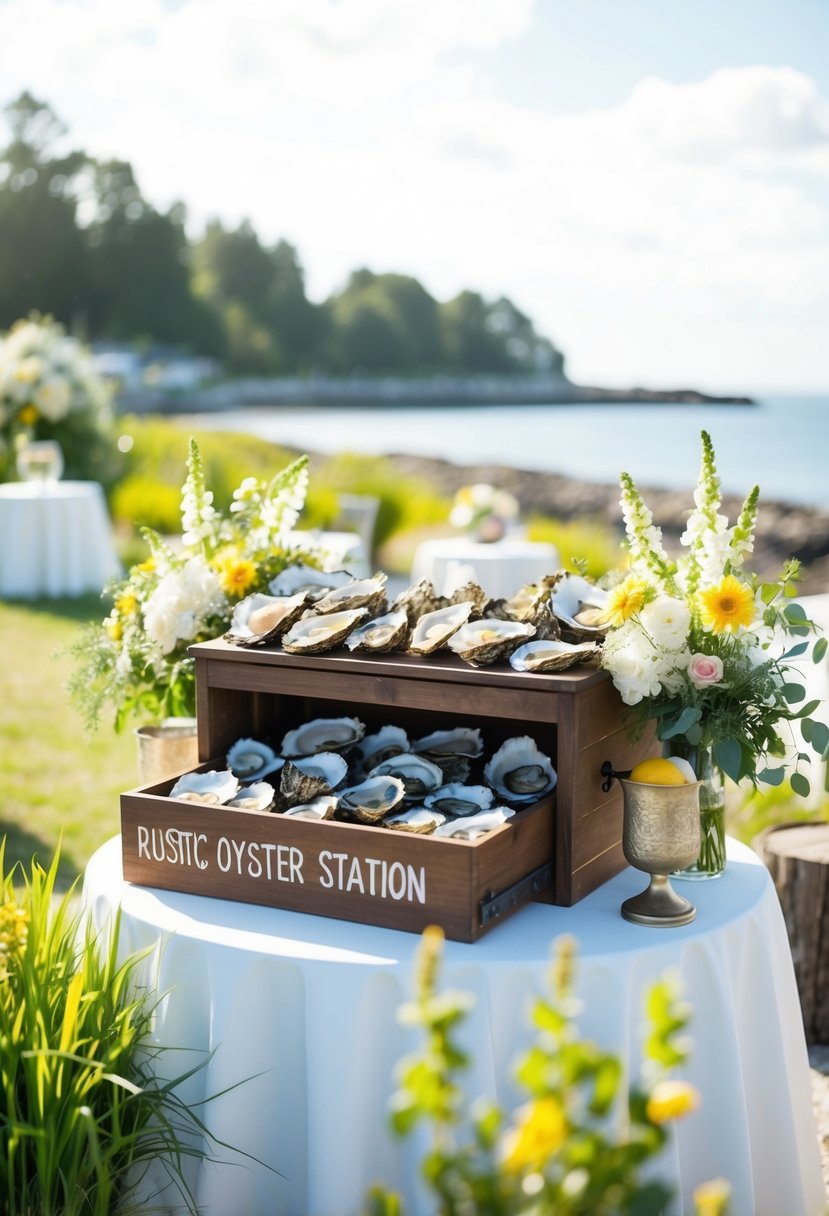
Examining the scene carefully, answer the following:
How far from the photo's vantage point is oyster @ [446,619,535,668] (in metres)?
1.81

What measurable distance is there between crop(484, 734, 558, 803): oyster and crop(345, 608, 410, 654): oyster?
9.7 inches

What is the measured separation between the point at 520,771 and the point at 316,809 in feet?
1.12

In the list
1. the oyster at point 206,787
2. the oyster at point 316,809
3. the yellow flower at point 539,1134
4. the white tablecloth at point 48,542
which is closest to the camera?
the yellow flower at point 539,1134

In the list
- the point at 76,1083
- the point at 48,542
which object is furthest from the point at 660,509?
the point at 76,1083

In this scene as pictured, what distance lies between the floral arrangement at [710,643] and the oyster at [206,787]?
0.65 m

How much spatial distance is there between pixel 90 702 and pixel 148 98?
38.4m

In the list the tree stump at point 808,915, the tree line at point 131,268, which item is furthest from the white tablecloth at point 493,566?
the tree line at point 131,268

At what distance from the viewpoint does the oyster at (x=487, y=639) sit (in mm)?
1806

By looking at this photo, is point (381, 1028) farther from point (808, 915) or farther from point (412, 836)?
point (808, 915)

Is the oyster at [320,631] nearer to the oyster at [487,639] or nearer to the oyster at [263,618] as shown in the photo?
the oyster at [263,618]

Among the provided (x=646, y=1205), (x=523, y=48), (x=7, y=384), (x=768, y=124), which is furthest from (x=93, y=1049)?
(x=768, y=124)

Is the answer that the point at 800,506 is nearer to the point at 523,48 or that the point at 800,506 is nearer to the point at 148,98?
the point at 523,48

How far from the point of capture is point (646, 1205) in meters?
0.78

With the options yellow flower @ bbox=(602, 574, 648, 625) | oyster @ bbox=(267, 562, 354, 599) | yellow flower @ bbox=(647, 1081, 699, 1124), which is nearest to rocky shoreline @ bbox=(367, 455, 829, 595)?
oyster @ bbox=(267, 562, 354, 599)
